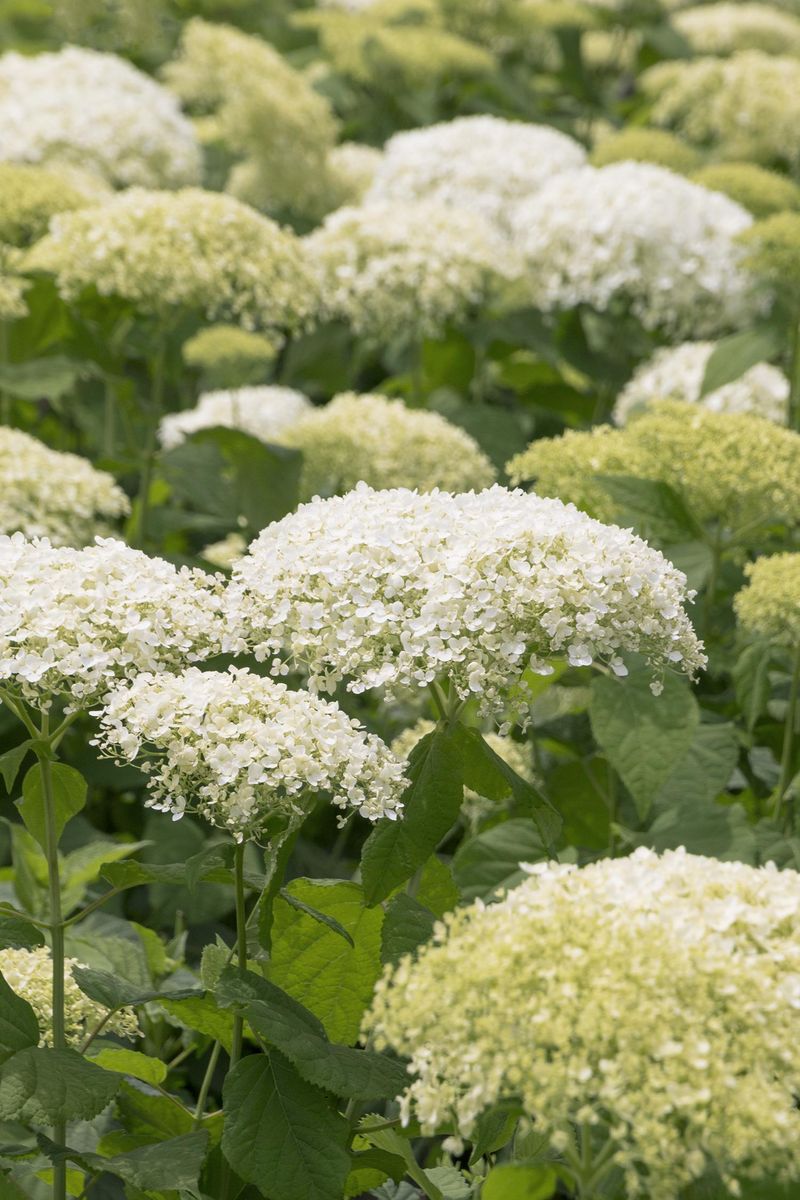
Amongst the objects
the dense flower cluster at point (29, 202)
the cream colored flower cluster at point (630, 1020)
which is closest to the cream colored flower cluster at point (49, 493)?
the dense flower cluster at point (29, 202)

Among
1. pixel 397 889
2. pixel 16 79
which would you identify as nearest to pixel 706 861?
pixel 397 889

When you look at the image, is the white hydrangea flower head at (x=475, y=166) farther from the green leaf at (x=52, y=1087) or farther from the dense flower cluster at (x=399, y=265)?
the green leaf at (x=52, y=1087)

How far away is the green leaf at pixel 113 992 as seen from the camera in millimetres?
2459

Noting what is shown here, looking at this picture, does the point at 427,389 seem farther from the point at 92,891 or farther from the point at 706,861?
the point at 706,861

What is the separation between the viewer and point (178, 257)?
163 inches

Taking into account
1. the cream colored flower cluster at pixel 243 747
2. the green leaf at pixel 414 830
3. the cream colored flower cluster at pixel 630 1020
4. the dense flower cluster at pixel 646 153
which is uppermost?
the cream colored flower cluster at pixel 630 1020

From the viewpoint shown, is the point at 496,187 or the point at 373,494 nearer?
the point at 373,494

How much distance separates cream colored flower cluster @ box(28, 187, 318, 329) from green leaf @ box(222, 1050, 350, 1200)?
2.24 m

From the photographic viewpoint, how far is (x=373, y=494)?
110 inches

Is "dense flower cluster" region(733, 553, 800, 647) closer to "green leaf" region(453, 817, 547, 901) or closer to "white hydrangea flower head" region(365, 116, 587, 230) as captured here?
"green leaf" region(453, 817, 547, 901)

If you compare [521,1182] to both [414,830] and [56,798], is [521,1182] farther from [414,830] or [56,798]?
[56,798]

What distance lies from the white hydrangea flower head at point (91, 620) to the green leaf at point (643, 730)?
0.89 m

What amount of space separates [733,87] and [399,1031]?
6.10m

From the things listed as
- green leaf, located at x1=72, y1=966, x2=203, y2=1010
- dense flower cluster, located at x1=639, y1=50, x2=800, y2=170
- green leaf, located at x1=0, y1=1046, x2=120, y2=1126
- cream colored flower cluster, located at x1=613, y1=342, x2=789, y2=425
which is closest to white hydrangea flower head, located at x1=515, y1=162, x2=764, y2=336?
cream colored flower cluster, located at x1=613, y1=342, x2=789, y2=425
